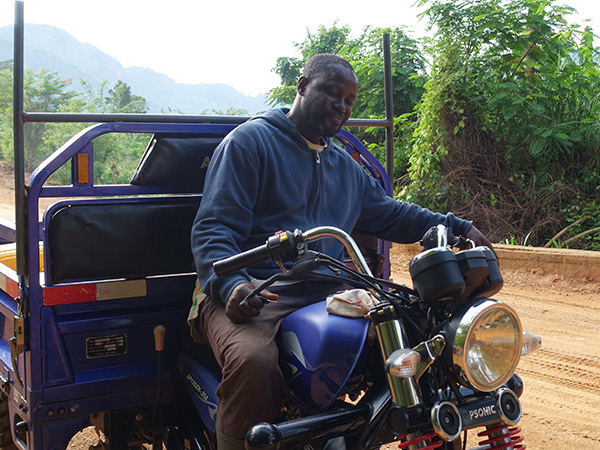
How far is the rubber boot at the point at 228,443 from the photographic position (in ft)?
6.81

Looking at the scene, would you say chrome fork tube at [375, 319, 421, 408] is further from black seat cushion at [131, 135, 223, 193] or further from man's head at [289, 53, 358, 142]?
black seat cushion at [131, 135, 223, 193]

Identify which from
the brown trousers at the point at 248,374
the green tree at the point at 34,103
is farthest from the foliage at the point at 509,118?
the green tree at the point at 34,103

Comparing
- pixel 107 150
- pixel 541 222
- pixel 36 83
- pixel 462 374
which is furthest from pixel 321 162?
pixel 36 83

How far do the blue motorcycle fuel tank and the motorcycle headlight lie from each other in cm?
35

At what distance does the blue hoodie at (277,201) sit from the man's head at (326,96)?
0.08m

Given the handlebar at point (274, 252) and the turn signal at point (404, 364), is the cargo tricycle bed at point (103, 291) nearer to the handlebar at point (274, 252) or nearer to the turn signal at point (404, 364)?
the handlebar at point (274, 252)

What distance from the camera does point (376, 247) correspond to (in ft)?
11.6

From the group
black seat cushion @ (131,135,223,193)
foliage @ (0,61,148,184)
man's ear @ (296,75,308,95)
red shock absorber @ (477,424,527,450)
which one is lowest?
red shock absorber @ (477,424,527,450)

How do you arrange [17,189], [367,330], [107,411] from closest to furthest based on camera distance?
[367,330] → [17,189] → [107,411]

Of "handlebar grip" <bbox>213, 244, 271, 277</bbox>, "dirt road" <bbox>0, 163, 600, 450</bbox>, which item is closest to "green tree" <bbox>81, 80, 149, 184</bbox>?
"dirt road" <bbox>0, 163, 600, 450</bbox>

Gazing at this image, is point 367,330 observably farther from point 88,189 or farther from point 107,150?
point 107,150

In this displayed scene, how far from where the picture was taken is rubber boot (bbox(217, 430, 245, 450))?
2.08 meters

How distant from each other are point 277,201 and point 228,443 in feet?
3.25

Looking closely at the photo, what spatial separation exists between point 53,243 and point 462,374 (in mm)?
1680
